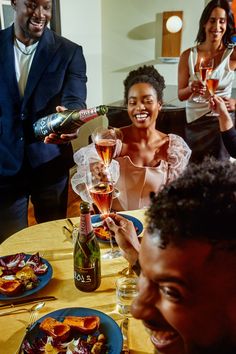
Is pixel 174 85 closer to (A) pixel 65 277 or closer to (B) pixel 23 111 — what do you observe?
(B) pixel 23 111

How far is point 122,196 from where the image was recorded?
1.92 meters

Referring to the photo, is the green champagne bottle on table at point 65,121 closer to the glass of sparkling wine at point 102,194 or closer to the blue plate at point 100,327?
the glass of sparkling wine at point 102,194

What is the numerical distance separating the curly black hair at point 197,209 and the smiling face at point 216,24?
223cm

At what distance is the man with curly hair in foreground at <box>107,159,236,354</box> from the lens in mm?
438

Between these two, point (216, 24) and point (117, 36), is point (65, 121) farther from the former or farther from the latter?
point (117, 36)

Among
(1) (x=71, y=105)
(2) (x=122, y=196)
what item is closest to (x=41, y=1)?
(1) (x=71, y=105)

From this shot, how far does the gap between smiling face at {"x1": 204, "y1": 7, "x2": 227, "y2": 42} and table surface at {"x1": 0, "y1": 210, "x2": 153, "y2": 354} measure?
1.53 metres

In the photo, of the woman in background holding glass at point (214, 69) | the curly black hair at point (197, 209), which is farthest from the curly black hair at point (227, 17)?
the curly black hair at point (197, 209)

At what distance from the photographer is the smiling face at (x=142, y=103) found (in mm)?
1879

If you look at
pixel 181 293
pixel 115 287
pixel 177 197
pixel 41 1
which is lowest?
pixel 115 287

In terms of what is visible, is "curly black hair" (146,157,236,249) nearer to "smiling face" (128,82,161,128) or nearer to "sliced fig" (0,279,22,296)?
"sliced fig" (0,279,22,296)

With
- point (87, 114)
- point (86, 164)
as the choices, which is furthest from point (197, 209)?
point (86, 164)

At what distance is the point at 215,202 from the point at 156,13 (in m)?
3.91

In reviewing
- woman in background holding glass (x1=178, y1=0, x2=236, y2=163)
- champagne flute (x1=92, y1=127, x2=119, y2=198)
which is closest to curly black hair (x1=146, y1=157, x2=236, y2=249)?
champagne flute (x1=92, y1=127, x2=119, y2=198)
